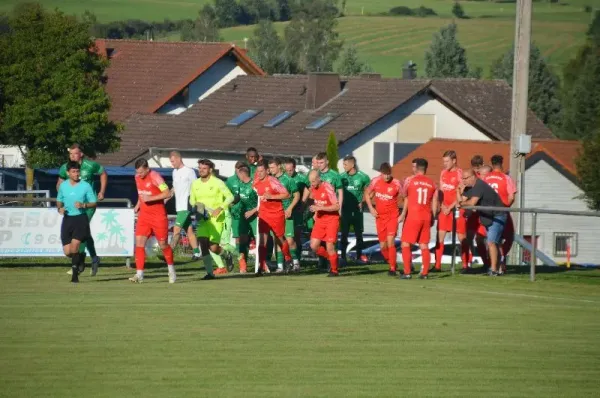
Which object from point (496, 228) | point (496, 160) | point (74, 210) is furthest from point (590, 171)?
point (74, 210)

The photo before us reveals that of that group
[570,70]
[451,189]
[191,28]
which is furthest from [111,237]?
[191,28]

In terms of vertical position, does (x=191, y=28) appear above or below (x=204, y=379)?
above

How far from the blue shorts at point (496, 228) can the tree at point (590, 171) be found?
112ft

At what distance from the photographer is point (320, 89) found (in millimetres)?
76062

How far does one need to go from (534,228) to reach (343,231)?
373 cm

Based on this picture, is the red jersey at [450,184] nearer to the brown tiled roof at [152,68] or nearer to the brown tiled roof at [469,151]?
the brown tiled roof at [469,151]

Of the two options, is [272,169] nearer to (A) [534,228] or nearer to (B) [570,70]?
(A) [534,228]

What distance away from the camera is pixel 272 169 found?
Result: 2350 centimetres

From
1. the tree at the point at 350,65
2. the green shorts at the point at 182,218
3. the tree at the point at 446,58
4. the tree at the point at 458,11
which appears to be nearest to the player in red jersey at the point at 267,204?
the green shorts at the point at 182,218

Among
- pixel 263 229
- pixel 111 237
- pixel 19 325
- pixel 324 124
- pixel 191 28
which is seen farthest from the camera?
pixel 191 28

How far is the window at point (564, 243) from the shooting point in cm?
2352

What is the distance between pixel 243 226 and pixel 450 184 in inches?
139

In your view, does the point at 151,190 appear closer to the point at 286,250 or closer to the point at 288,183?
the point at 288,183

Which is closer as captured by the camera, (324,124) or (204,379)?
(204,379)
